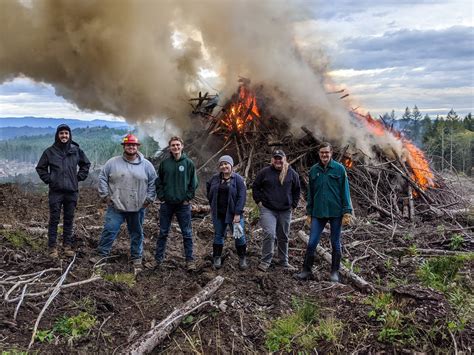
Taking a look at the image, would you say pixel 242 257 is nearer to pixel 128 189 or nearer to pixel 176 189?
pixel 176 189

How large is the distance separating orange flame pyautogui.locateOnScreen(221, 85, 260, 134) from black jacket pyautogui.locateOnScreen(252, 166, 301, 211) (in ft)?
24.8

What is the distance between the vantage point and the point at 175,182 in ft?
19.5

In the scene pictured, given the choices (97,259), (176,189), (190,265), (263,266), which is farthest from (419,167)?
(97,259)


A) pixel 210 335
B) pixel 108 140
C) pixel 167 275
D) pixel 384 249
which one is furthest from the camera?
pixel 108 140

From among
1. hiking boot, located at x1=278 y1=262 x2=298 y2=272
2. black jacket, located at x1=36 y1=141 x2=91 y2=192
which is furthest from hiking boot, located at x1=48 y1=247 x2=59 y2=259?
hiking boot, located at x1=278 y1=262 x2=298 y2=272

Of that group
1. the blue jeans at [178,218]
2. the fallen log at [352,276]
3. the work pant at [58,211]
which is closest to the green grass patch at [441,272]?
the fallen log at [352,276]

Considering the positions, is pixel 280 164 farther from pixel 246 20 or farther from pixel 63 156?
pixel 246 20

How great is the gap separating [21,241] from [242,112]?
8710mm

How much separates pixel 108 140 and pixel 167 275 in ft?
80.6

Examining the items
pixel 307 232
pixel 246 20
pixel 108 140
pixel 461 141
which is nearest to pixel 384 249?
pixel 307 232

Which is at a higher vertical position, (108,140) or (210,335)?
(108,140)

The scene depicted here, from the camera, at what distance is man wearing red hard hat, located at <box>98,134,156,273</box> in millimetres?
5918

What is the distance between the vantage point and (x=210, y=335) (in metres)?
4.27

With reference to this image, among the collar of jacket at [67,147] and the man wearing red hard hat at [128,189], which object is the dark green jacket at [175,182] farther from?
the collar of jacket at [67,147]
